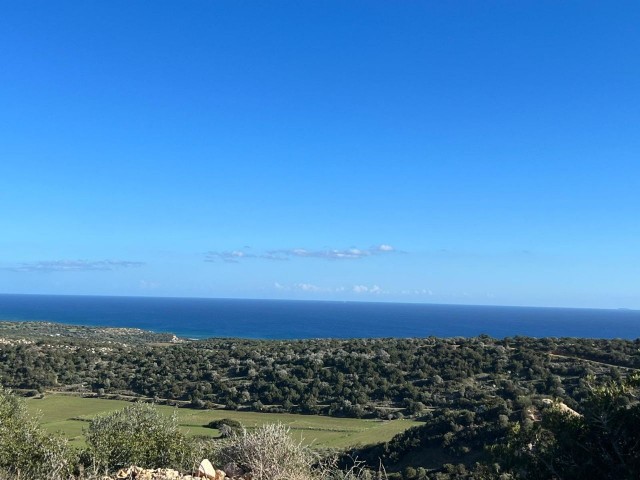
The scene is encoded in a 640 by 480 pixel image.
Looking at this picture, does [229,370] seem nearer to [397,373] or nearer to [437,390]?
[397,373]

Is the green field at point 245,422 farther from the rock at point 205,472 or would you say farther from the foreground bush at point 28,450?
the rock at point 205,472

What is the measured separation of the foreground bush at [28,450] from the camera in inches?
417

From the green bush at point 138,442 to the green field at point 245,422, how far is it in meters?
7.99

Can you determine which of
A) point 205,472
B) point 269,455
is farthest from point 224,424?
point 205,472

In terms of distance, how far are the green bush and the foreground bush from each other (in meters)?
0.74

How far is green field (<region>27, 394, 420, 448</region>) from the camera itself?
24.0 m

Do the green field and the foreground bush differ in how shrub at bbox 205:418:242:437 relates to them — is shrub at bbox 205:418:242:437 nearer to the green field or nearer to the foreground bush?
the green field

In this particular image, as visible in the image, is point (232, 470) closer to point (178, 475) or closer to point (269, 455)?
point (269, 455)

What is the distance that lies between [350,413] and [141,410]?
16.7 m

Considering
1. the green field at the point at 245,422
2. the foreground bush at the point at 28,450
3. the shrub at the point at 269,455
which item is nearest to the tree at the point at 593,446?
the shrub at the point at 269,455

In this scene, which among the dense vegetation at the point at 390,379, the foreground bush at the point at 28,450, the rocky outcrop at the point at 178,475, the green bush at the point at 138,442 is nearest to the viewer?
the rocky outcrop at the point at 178,475

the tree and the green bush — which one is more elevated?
the tree

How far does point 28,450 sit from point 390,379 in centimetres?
2554

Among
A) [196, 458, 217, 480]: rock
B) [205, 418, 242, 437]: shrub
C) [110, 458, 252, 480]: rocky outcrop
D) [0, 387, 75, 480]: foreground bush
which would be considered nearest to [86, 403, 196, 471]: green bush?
[0, 387, 75, 480]: foreground bush
